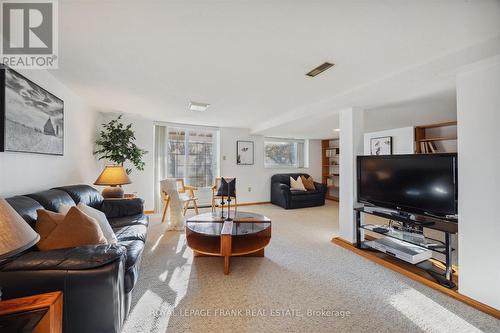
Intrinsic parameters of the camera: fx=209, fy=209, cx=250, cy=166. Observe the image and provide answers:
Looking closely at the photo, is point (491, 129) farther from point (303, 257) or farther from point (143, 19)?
point (143, 19)

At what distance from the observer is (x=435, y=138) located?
3.98 m

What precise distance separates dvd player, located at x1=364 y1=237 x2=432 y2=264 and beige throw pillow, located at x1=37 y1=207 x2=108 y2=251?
109 inches

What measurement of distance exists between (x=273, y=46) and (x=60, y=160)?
2816 millimetres

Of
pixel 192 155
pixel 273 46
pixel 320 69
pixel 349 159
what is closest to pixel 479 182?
pixel 349 159

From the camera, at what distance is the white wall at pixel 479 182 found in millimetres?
1613

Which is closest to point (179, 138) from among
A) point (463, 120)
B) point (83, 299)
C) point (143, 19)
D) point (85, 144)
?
point (85, 144)

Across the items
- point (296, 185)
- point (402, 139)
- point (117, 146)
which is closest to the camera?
point (117, 146)

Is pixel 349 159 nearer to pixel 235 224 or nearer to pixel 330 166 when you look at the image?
pixel 235 224

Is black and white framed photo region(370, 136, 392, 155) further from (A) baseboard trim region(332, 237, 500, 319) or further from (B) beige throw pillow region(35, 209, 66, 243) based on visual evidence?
(B) beige throw pillow region(35, 209, 66, 243)

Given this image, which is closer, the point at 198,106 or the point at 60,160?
the point at 60,160

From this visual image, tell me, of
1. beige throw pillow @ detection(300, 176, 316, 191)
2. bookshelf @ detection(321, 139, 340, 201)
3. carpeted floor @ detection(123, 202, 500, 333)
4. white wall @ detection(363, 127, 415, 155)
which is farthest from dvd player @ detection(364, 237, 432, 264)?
bookshelf @ detection(321, 139, 340, 201)

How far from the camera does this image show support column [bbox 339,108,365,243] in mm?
2852

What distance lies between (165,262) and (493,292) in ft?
9.72

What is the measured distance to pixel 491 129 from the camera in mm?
1624
